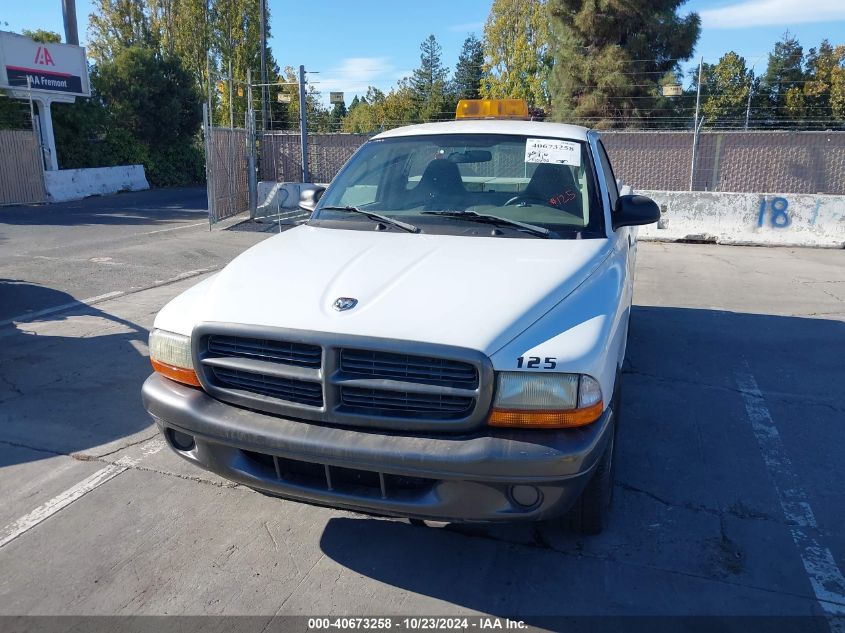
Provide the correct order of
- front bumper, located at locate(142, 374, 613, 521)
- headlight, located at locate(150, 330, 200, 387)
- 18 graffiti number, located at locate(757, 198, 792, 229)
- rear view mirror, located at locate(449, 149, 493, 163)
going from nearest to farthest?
front bumper, located at locate(142, 374, 613, 521)
headlight, located at locate(150, 330, 200, 387)
rear view mirror, located at locate(449, 149, 493, 163)
18 graffiti number, located at locate(757, 198, 792, 229)

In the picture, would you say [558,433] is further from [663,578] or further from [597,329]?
[663,578]

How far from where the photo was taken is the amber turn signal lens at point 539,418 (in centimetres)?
262

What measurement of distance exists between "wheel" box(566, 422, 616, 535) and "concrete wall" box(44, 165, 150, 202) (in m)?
22.0

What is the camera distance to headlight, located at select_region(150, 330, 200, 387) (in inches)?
120

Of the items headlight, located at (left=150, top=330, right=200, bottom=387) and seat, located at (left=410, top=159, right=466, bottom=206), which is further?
seat, located at (left=410, top=159, right=466, bottom=206)

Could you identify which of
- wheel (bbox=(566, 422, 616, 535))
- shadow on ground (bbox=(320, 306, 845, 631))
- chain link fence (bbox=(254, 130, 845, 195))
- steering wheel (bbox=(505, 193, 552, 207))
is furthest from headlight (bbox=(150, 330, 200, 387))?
chain link fence (bbox=(254, 130, 845, 195))

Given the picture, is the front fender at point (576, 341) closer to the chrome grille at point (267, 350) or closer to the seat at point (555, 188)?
the chrome grille at point (267, 350)

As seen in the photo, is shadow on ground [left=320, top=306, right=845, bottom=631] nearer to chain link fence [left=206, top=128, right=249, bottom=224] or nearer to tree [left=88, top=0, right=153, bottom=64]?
chain link fence [left=206, top=128, right=249, bottom=224]

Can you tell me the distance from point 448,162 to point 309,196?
1185 mm

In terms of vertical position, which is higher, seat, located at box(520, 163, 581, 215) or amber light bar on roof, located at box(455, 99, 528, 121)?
amber light bar on roof, located at box(455, 99, 528, 121)

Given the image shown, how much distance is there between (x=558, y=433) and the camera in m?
2.63

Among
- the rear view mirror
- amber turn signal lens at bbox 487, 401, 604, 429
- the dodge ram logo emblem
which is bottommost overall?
amber turn signal lens at bbox 487, 401, 604, 429

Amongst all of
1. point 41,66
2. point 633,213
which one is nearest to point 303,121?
point 41,66

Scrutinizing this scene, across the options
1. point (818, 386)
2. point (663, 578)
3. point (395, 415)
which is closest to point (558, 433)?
point (395, 415)
